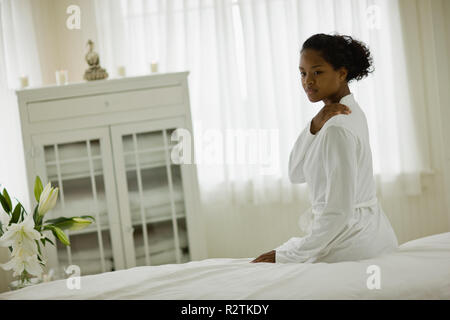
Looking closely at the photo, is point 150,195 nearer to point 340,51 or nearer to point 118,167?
point 118,167

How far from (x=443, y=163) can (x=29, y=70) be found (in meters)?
2.93

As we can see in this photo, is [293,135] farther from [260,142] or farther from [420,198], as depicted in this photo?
[420,198]

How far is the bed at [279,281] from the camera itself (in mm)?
1253

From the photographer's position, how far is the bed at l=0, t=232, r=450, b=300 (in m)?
1.25

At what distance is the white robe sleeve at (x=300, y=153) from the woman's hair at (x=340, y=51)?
219mm

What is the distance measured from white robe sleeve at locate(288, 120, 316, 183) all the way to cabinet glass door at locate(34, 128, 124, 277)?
154 cm

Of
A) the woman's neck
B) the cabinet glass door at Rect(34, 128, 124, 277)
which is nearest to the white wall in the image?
the cabinet glass door at Rect(34, 128, 124, 277)

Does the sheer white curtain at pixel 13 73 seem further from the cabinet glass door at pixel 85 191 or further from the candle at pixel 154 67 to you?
the candle at pixel 154 67

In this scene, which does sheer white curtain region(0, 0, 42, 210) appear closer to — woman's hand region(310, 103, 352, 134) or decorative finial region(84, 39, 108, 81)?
decorative finial region(84, 39, 108, 81)

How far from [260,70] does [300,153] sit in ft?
6.28
